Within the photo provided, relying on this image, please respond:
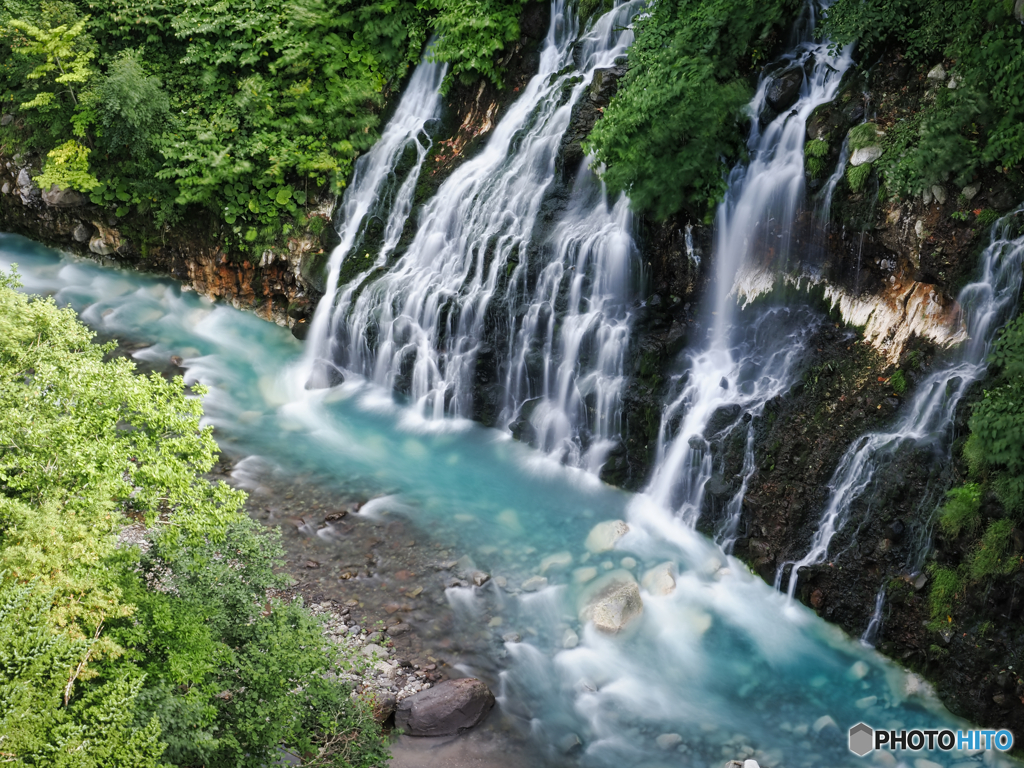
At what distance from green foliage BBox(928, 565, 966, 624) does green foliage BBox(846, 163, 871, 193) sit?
5.29 meters

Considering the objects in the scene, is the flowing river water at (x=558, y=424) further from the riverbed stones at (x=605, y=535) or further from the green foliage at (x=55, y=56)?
the green foliage at (x=55, y=56)

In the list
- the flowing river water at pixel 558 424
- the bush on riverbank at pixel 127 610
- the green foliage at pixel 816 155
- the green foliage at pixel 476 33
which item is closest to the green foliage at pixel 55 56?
the flowing river water at pixel 558 424

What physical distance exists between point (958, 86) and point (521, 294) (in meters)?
7.48

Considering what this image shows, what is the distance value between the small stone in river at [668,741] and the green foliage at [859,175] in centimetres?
777

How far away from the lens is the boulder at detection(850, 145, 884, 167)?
11418mm

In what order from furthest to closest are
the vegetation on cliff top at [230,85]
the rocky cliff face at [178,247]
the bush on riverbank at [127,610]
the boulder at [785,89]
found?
the rocky cliff face at [178,247], the vegetation on cliff top at [230,85], the boulder at [785,89], the bush on riverbank at [127,610]

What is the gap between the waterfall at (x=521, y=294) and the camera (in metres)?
14.2

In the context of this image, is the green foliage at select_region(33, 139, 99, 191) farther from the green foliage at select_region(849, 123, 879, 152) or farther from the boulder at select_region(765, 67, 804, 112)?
the green foliage at select_region(849, 123, 879, 152)

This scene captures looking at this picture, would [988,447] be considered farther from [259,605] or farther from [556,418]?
[259,605]

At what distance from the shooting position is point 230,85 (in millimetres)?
19125

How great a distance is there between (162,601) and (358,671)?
2.72 metres

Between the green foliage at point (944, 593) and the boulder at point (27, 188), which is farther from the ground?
the boulder at point (27, 188)

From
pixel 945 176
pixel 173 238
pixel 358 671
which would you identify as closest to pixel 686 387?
pixel 945 176

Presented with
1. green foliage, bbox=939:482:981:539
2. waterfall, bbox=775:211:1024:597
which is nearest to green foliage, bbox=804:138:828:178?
waterfall, bbox=775:211:1024:597
